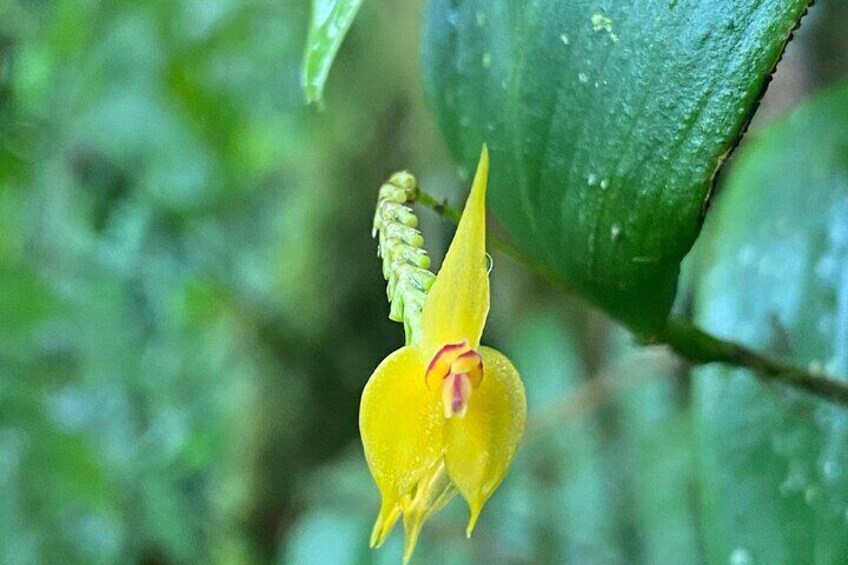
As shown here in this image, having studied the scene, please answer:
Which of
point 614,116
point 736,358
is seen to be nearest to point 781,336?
point 736,358

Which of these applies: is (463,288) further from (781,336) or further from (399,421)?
(781,336)

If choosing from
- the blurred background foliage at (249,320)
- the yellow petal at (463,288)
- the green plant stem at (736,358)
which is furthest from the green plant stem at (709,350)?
the blurred background foliage at (249,320)

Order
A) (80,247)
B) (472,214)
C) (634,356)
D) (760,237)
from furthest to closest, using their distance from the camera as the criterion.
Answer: (80,247)
(634,356)
(760,237)
(472,214)

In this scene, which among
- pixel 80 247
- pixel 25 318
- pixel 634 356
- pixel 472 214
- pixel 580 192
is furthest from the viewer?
pixel 80 247

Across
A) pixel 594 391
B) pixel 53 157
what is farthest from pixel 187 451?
pixel 594 391

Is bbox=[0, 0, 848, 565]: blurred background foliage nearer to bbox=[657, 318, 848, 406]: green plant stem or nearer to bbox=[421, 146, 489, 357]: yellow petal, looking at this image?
bbox=[657, 318, 848, 406]: green plant stem

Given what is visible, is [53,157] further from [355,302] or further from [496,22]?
[496,22]
